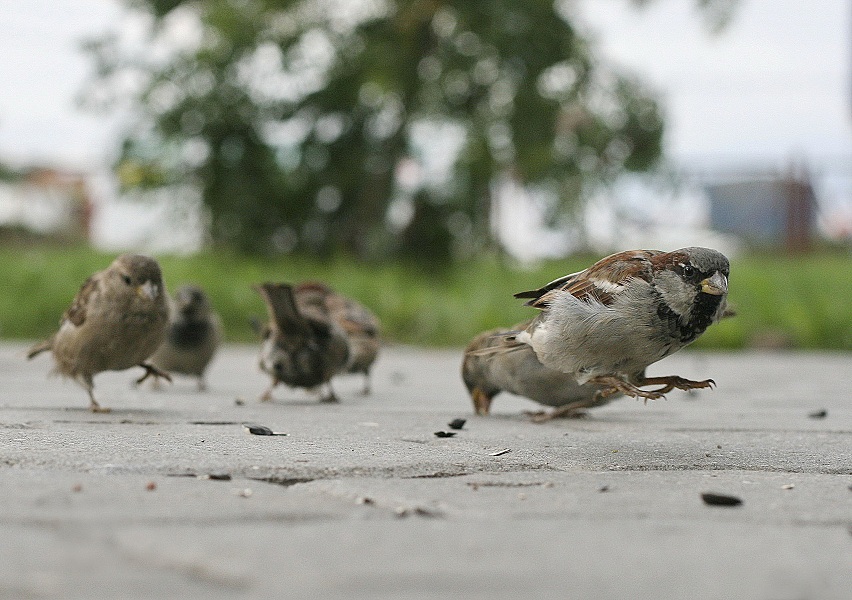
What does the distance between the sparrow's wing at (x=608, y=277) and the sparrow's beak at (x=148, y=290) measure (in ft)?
5.41

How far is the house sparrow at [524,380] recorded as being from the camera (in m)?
4.75

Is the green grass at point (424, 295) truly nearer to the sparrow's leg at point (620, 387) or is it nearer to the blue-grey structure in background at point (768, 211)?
the sparrow's leg at point (620, 387)

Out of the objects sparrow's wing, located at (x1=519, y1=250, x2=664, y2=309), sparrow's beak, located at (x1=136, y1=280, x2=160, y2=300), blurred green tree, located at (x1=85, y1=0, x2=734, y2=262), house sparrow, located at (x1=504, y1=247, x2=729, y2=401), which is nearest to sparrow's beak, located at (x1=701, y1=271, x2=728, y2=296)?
house sparrow, located at (x1=504, y1=247, x2=729, y2=401)

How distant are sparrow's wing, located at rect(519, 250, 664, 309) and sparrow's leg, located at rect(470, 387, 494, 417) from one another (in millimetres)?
1223

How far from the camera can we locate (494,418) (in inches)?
198

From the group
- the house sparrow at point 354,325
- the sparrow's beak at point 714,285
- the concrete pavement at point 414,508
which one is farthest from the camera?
the house sparrow at point 354,325

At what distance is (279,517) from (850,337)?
950 centimetres

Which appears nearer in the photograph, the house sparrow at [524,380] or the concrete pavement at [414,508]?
the concrete pavement at [414,508]

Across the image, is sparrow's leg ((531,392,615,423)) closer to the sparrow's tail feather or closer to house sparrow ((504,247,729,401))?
house sparrow ((504,247,729,401))

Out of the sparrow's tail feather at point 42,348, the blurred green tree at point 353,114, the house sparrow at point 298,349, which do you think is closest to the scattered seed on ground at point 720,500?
the house sparrow at point 298,349

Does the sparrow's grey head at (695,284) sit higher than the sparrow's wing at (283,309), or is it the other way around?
the sparrow's grey head at (695,284)

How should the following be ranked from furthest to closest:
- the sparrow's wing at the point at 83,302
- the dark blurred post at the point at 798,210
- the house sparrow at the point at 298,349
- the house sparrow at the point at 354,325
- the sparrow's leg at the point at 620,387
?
the dark blurred post at the point at 798,210 → the house sparrow at the point at 354,325 → the house sparrow at the point at 298,349 → the sparrow's wing at the point at 83,302 → the sparrow's leg at the point at 620,387

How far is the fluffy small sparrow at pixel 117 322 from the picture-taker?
4.79 m

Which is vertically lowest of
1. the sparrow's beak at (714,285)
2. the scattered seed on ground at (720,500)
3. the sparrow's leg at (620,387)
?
the scattered seed on ground at (720,500)
